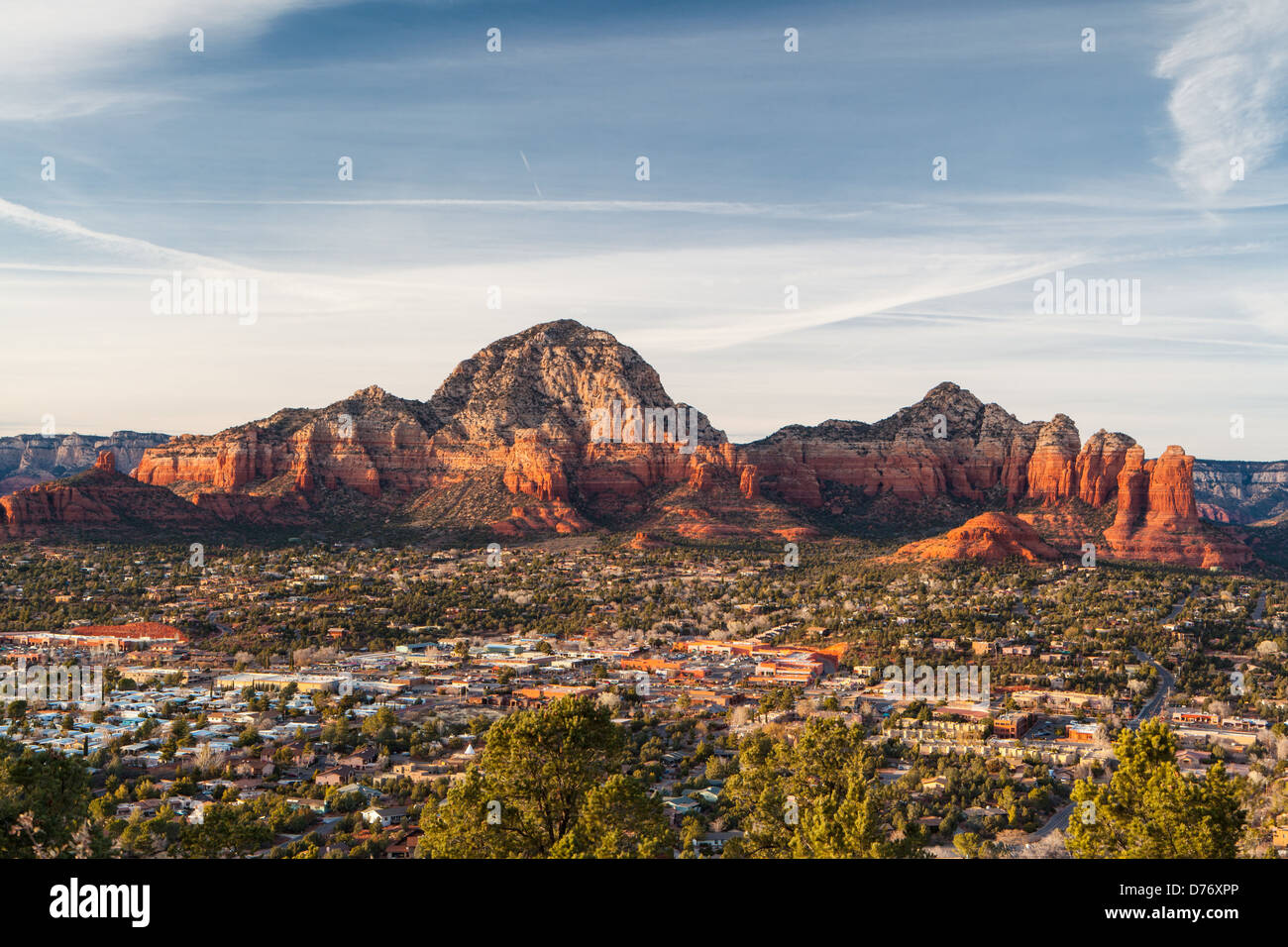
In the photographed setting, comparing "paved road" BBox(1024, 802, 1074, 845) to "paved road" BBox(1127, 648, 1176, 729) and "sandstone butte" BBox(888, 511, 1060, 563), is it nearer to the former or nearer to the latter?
"paved road" BBox(1127, 648, 1176, 729)

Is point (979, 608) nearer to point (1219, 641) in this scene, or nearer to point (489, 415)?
point (1219, 641)

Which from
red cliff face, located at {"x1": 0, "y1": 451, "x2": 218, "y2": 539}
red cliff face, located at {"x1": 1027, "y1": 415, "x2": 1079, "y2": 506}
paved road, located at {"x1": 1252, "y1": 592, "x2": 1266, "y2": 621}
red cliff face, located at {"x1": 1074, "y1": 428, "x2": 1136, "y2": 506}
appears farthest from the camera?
red cliff face, located at {"x1": 1027, "y1": 415, "x2": 1079, "y2": 506}

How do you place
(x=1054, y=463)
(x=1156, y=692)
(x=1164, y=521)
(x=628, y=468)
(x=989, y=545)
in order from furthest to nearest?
(x=628, y=468) → (x=1054, y=463) → (x=1164, y=521) → (x=989, y=545) → (x=1156, y=692)

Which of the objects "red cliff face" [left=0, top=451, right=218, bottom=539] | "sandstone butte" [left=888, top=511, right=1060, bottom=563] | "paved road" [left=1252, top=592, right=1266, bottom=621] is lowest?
"paved road" [left=1252, top=592, right=1266, bottom=621]

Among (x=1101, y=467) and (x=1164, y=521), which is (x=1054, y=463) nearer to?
(x=1101, y=467)

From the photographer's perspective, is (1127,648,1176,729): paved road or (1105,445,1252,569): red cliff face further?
(1105,445,1252,569): red cliff face

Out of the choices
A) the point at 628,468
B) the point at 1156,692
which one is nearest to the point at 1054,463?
the point at 628,468

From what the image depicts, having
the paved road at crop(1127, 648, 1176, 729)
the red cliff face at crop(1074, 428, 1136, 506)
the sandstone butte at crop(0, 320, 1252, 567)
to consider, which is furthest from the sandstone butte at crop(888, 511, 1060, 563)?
the paved road at crop(1127, 648, 1176, 729)
